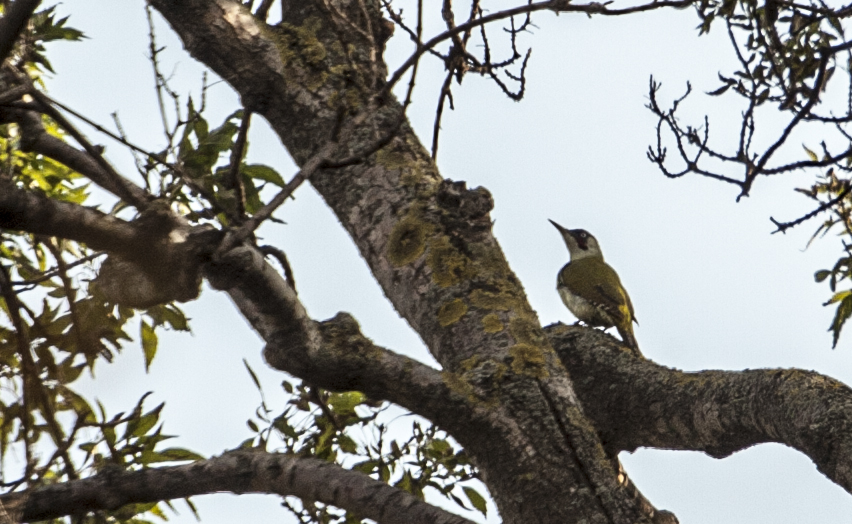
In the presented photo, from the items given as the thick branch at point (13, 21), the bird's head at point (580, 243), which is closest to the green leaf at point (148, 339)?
the thick branch at point (13, 21)

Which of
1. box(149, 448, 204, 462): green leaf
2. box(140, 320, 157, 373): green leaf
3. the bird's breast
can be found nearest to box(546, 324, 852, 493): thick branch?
box(149, 448, 204, 462): green leaf

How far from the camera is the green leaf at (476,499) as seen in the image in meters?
4.46

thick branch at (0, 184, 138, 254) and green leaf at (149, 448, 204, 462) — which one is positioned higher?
thick branch at (0, 184, 138, 254)

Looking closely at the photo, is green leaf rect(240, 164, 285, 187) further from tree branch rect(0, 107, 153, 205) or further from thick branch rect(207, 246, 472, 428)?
tree branch rect(0, 107, 153, 205)

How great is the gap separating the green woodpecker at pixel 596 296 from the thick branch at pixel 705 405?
4.88 meters

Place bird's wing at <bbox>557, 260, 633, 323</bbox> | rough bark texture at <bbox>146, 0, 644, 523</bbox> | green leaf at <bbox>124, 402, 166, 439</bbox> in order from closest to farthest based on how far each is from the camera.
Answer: rough bark texture at <bbox>146, 0, 644, 523</bbox>
green leaf at <bbox>124, 402, 166, 439</bbox>
bird's wing at <bbox>557, 260, 633, 323</bbox>

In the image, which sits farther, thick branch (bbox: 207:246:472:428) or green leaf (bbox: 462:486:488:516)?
green leaf (bbox: 462:486:488:516)

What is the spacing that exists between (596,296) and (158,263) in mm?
7077

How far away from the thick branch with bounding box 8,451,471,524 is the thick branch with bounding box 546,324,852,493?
3.77ft

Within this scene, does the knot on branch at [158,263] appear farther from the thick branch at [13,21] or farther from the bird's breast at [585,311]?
the bird's breast at [585,311]

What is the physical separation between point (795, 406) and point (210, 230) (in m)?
1.93

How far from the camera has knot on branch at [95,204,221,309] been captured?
98.7 inches

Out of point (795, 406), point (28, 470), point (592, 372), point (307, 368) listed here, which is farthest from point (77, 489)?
point (795, 406)

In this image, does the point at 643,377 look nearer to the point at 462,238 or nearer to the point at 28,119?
the point at 462,238
